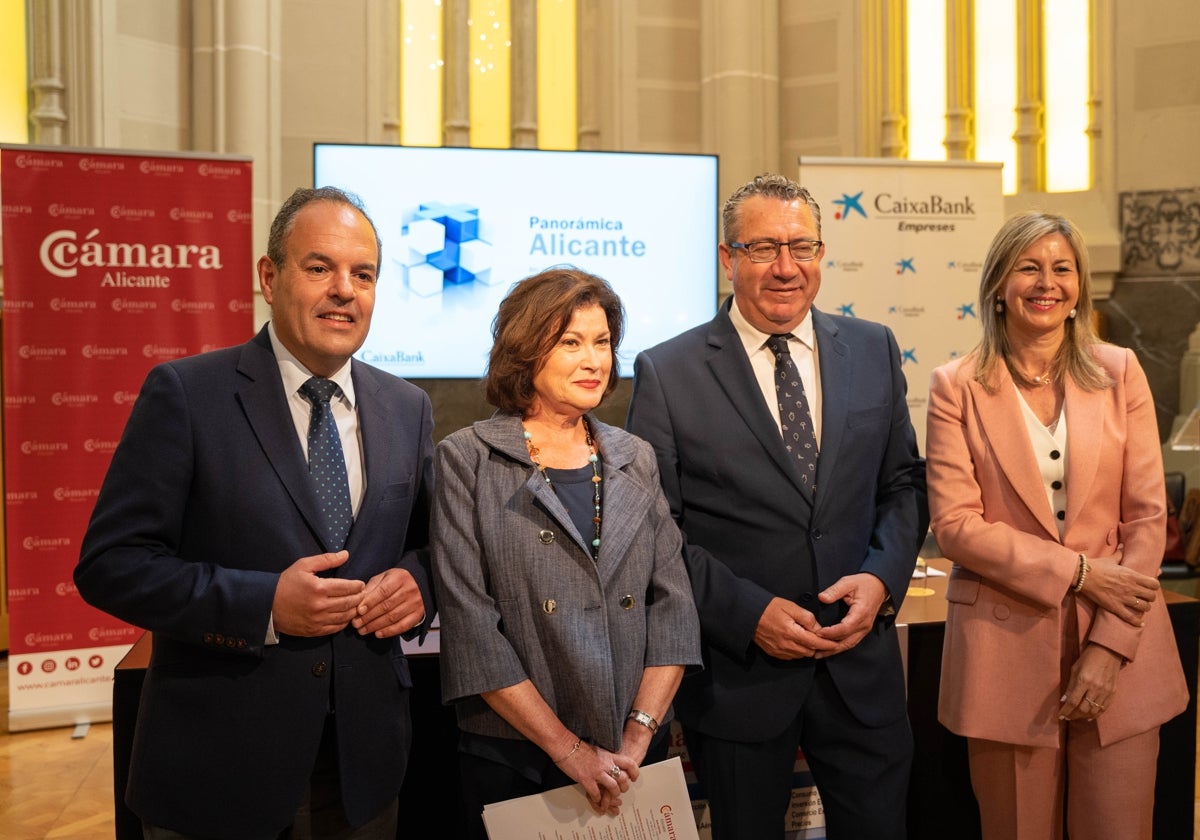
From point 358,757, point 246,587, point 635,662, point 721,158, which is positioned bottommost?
point 358,757

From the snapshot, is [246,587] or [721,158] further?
[721,158]

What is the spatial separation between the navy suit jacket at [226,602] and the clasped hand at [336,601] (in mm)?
34

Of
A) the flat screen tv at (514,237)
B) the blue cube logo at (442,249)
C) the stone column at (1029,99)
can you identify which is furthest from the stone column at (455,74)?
the stone column at (1029,99)

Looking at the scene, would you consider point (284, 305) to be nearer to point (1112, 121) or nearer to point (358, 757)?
point (358, 757)

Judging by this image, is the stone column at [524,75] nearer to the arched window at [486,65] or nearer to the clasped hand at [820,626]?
the arched window at [486,65]

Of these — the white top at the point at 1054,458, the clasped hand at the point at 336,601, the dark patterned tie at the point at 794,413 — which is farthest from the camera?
the white top at the point at 1054,458

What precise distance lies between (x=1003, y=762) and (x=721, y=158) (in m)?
5.21

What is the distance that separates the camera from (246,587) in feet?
5.56

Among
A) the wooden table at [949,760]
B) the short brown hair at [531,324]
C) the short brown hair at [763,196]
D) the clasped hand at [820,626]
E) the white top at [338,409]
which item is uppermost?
the short brown hair at [763,196]

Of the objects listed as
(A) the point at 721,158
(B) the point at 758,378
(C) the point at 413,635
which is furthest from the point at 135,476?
(A) the point at 721,158

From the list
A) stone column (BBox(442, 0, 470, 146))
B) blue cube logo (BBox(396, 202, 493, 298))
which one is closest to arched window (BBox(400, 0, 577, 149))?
stone column (BBox(442, 0, 470, 146))

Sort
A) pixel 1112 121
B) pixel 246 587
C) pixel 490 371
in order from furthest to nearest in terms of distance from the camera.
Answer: pixel 1112 121 < pixel 490 371 < pixel 246 587

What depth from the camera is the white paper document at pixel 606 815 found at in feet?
5.82

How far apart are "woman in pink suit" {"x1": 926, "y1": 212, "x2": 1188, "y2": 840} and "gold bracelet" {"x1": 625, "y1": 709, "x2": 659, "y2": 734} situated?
81 cm
